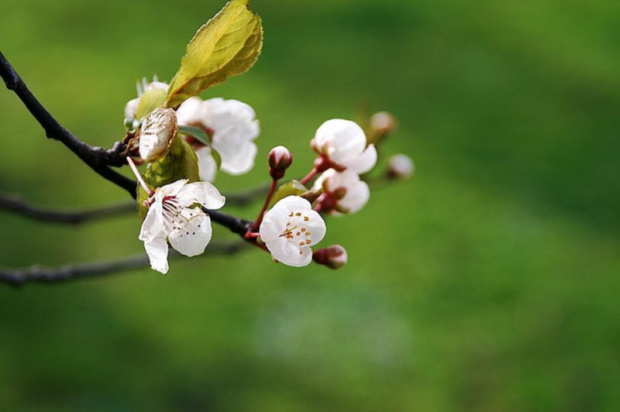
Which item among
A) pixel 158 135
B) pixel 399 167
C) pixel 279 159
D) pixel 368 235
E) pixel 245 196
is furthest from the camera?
pixel 368 235

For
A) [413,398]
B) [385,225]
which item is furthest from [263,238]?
[385,225]

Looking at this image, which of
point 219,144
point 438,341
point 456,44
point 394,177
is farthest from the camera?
point 456,44

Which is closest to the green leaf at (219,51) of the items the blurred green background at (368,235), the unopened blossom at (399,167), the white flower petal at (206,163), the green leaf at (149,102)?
the green leaf at (149,102)

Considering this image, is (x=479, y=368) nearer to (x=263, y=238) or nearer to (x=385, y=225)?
(x=385, y=225)

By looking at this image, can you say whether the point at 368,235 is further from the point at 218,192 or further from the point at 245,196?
the point at 218,192

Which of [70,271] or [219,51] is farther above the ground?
[219,51]

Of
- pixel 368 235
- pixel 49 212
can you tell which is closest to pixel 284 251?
pixel 49 212

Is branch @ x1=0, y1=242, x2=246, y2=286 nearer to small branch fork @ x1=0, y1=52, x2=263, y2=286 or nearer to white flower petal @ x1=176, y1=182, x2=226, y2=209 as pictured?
small branch fork @ x1=0, y1=52, x2=263, y2=286

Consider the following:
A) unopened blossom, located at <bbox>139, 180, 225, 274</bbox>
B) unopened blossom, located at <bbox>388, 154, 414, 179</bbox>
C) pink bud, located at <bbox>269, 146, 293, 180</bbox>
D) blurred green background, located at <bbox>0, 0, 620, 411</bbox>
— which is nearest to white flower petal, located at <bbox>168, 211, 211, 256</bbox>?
unopened blossom, located at <bbox>139, 180, 225, 274</bbox>
